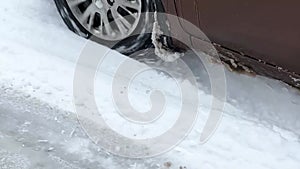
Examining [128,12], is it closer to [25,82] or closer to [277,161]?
[25,82]

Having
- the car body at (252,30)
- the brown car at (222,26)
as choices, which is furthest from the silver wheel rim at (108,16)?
the car body at (252,30)

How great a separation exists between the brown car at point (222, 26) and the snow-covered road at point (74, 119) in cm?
20

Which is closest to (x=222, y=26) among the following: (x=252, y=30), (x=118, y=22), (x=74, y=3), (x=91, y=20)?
(x=252, y=30)

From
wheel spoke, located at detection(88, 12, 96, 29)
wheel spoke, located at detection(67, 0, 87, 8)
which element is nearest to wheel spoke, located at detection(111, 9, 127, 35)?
wheel spoke, located at detection(88, 12, 96, 29)

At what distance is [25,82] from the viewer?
4129 millimetres

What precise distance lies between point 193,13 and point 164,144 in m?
0.82

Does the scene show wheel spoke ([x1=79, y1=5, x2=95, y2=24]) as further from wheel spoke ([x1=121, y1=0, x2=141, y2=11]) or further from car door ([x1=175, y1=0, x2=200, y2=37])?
car door ([x1=175, y1=0, x2=200, y2=37])

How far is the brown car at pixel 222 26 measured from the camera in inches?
136

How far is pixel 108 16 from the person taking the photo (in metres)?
4.24

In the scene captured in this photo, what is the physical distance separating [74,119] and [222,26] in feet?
3.58

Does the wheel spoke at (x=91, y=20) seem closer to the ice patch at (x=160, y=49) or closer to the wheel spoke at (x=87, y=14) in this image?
the wheel spoke at (x=87, y=14)

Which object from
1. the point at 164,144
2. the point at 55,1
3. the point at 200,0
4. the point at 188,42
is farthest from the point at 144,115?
the point at 55,1

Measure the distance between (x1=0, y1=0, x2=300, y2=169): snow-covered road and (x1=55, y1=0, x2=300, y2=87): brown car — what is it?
199 mm

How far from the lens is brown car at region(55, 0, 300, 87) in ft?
11.3
